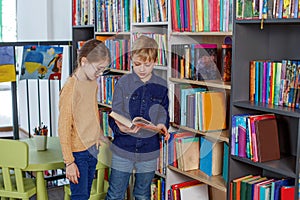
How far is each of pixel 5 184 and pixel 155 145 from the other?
2.58ft

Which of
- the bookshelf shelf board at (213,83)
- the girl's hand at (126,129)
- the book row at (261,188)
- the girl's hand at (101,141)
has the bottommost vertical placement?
the book row at (261,188)

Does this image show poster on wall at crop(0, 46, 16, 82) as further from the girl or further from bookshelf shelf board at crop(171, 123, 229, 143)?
bookshelf shelf board at crop(171, 123, 229, 143)

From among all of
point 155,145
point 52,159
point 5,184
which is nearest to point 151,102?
point 155,145

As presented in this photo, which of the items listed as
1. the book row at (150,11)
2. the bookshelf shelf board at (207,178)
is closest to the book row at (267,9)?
the book row at (150,11)

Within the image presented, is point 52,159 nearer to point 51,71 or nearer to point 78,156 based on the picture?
point 78,156

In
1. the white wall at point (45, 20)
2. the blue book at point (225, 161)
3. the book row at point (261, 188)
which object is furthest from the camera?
the white wall at point (45, 20)

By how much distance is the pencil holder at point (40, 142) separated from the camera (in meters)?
2.57

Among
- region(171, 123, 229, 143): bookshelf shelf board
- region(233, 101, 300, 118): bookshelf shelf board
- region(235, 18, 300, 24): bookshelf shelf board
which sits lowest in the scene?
region(171, 123, 229, 143): bookshelf shelf board

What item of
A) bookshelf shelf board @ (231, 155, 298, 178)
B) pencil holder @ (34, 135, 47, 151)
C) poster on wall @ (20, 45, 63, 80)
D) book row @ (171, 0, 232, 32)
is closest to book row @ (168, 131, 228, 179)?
bookshelf shelf board @ (231, 155, 298, 178)

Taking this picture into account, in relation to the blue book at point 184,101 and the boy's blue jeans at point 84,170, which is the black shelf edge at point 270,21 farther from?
the boy's blue jeans at point 84,170

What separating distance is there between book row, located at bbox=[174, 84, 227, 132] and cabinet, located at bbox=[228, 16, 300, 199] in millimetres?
138

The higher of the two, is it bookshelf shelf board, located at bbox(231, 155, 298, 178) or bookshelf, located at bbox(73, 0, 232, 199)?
bookshelf, located at bbox(73, 0, 232, 199)

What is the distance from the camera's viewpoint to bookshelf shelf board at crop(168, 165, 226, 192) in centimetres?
229

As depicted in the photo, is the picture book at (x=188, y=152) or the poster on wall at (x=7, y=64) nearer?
the picture book at (x=188, y=152)
